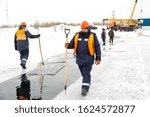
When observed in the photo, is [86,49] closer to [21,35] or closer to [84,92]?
[84,92]

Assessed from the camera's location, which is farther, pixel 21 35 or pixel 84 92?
pixel 21 35

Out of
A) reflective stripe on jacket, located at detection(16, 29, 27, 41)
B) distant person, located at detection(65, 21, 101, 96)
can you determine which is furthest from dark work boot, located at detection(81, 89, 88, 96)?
reflective stripe on jacket, located at detection(16, 29, 27, 41)

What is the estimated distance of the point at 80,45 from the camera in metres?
9.83

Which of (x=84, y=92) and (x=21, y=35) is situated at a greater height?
(x=21, y=35)

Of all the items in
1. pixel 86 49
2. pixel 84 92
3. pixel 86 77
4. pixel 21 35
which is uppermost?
pixel 86 49

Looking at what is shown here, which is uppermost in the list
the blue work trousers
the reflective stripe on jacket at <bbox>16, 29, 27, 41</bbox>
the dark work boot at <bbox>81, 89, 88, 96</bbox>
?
the reflective stripe on jacket at <bbox>16, 29, 27, 41</bbox>

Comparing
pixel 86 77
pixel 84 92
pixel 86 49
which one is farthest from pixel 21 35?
pixel 84 92

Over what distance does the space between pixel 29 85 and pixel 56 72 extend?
109 inches

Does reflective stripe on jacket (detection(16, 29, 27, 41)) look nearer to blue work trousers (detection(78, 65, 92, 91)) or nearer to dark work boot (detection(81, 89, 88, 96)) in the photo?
blue work trousers (detection(78, 65, 92, 91))

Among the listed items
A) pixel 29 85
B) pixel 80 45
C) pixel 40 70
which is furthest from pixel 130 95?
pixel 40 70

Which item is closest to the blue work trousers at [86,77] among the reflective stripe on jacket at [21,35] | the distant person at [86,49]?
the distant person at [86,49]

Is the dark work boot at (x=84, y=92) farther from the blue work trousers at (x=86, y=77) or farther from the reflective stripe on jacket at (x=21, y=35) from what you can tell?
the reflective stripe on jacket at (x=21, y=35)

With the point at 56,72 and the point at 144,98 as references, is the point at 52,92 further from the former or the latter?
the point at 56,72

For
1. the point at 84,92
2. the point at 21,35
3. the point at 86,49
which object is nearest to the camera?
the point at 84,92
